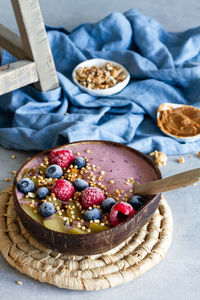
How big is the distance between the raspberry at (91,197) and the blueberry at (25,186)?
0.53ft

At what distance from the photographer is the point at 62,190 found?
1212 mm

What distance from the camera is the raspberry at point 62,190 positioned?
1.21m

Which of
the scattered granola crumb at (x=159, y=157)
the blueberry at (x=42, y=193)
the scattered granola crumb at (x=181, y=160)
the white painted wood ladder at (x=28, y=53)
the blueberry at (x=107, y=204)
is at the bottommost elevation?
the scattered granola crumb at (x=181, y=160)

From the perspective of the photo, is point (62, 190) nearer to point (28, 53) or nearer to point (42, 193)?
point (42, 193)

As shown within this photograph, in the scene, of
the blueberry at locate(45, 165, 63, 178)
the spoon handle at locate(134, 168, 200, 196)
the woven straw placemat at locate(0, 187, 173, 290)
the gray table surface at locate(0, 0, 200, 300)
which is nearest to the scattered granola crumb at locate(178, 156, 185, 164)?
the gray table surface at locate(0, 0, 200, 300)

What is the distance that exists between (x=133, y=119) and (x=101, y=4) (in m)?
1.32

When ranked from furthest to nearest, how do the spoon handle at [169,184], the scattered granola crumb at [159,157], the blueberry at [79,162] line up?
the scattered granola crumb at [159,157] → the blueberry at [79,162] → the spoon handle at [169,184]

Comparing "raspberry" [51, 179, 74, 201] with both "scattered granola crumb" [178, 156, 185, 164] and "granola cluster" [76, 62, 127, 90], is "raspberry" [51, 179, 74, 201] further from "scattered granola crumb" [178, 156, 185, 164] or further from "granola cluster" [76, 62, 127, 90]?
"granola cluster" [76, 62, 127, 90]

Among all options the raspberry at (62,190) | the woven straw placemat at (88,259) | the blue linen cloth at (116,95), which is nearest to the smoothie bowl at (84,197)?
the raspberry at (62,190)

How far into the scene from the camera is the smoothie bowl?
112 cm

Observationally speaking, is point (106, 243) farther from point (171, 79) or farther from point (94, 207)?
point (171, 79)

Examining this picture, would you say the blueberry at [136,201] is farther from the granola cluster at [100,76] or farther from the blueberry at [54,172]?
the granola cluster at [100,76]

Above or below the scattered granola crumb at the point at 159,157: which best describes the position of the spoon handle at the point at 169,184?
above

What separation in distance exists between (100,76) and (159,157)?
0.54m
